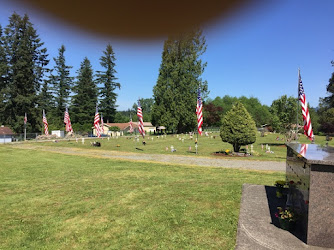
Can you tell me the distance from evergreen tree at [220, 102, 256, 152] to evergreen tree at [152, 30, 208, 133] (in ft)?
133

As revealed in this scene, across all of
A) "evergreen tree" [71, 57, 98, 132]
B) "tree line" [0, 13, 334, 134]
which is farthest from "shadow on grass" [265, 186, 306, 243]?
"evergreen tree" [71, 57, 98, 132]

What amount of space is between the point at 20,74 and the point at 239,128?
52797 millimetres

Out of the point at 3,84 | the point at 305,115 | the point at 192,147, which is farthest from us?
the point at 3,84

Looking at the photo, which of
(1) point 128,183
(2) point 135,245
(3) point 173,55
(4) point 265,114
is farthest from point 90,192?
(4) point 265,114

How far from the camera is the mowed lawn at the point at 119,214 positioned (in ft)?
17.7

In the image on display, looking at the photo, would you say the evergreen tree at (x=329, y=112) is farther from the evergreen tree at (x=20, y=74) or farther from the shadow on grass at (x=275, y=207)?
the evergreen tree at (x=20, y=74)

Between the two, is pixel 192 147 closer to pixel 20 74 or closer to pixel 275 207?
pixel 275 207

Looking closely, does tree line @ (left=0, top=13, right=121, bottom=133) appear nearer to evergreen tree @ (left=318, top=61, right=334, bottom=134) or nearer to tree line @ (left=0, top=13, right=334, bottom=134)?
tree line @ (left=0, top=13, right=334, bottom=134)

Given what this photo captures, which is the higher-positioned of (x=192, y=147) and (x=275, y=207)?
(x=275, y=207)

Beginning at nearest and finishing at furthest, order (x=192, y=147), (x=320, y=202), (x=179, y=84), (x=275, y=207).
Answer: (x=320, y=202), (x=275, y=207), (x=192, y=147), (x=179, y=84)

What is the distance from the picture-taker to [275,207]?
22.5 feet

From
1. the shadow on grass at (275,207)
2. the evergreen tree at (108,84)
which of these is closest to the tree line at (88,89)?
the evergreen tree at (108,84)

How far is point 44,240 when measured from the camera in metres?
5.66

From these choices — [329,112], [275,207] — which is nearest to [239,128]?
[275,207]
